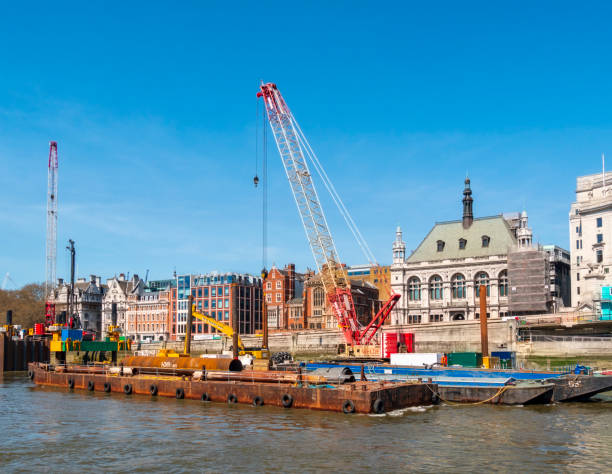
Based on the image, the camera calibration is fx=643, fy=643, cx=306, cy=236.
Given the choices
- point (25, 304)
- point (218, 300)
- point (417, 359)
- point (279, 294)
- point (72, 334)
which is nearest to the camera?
point (417, 359)

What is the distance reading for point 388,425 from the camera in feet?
125

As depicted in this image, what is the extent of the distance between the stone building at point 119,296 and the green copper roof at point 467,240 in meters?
85.8

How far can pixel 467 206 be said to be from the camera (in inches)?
5290

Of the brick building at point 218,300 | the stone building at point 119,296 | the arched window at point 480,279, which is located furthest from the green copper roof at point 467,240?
the stone building at point 119,296

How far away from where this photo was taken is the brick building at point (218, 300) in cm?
15510

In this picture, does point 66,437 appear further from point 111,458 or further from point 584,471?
point 584,471

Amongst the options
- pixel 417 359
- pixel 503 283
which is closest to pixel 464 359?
pixel 417 359

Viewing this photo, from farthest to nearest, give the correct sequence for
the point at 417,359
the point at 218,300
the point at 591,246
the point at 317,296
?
the point at 218,300, the point at 317,296, the point at 591,246, the point at 417,359

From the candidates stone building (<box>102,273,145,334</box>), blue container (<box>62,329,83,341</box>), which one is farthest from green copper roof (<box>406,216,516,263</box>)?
stone building (<box>102,273,145,334</box>)

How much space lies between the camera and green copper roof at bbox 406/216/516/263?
12375 centimetres

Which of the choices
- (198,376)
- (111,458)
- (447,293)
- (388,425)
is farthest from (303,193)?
(111,458)

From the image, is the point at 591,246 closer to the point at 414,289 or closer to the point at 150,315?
the point at 414,289

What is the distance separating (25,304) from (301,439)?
153 m

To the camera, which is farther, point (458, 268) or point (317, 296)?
point (317, 296)
